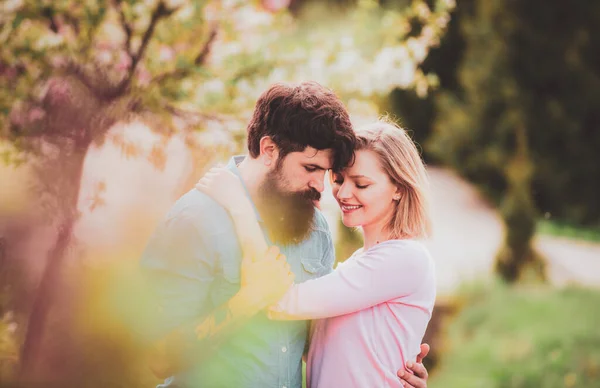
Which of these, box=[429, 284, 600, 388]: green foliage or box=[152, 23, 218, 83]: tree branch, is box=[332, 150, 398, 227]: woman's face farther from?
box=[429, 284, 600, 388]: green foliage

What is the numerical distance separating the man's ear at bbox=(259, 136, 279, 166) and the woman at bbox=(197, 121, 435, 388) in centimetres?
14

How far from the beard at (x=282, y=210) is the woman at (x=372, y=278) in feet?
0.30

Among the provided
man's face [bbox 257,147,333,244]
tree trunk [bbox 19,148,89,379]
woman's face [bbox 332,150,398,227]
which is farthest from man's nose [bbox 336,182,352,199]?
tree trunk [bbox 19,148,89,379]

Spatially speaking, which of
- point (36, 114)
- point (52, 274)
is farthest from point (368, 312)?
point (36, 114)

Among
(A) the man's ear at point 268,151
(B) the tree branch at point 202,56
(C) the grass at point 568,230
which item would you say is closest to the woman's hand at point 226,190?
(A) the man's ear at point 268,151

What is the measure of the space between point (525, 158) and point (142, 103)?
7.39 metres

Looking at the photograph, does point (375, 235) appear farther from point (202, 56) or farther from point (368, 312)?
point (202, 56)

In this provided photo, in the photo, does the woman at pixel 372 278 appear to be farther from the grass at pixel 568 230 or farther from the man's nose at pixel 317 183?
the grass at pixel 568 230

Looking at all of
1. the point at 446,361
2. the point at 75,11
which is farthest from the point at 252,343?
the point at 446,361

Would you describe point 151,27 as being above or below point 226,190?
above

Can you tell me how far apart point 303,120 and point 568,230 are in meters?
11.1

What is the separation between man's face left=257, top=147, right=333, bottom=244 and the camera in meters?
2.22

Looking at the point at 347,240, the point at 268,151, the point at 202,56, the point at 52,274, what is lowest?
the point at 347,240

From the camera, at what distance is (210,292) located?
2094mm
